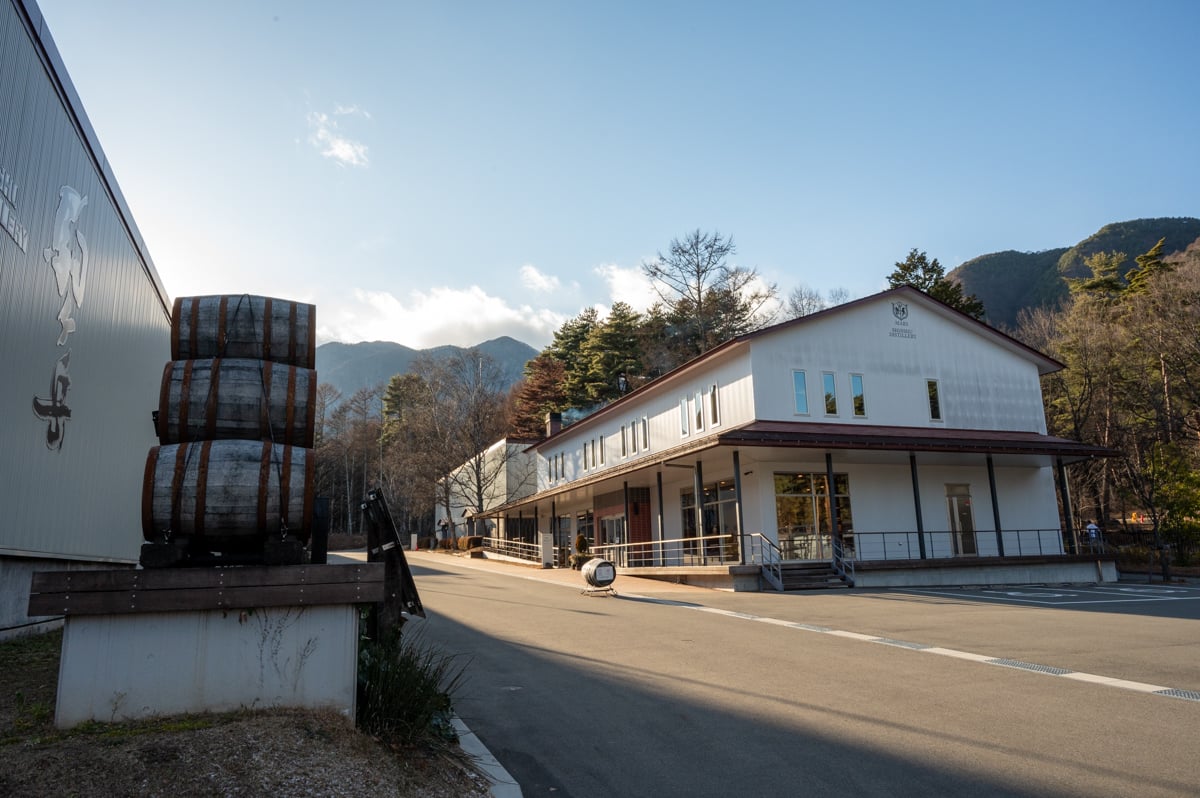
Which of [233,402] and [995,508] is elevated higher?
[233,402]

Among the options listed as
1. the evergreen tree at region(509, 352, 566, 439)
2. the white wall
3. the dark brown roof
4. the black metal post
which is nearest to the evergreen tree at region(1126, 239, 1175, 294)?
the white wall

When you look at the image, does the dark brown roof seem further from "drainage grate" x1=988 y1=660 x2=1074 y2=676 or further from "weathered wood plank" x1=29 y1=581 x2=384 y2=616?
"weathered wood plank" x1=29 y1=581 x2=384 y2=616

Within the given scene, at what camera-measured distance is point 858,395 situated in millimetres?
25453

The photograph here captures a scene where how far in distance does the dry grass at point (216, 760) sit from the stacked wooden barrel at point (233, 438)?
120 centimetres

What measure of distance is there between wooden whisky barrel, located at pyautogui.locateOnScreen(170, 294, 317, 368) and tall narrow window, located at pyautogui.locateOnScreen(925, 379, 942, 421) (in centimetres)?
2444

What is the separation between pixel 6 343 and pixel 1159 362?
4166 cm

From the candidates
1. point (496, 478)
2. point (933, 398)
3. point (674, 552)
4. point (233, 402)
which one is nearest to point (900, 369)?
point (933, 398)

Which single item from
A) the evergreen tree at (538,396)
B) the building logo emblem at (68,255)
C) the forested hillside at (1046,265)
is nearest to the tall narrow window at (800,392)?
the building logo emblem at (68,255)

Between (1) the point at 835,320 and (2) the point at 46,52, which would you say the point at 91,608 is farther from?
(1) the point at 835,320

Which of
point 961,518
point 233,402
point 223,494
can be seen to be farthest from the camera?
point 961,518

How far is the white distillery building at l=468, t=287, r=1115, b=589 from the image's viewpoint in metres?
22.4

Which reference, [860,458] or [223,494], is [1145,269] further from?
[223,494]

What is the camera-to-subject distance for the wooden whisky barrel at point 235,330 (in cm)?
623

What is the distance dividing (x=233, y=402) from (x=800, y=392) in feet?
68.2
